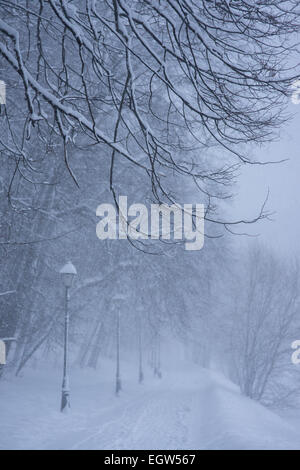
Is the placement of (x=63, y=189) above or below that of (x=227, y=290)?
above

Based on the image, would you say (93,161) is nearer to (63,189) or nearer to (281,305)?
(63,189)

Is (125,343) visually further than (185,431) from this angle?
Yes

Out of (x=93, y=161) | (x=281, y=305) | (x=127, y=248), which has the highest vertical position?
(x=93, y=161)

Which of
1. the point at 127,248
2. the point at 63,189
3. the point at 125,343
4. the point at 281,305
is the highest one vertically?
the point at 63,189

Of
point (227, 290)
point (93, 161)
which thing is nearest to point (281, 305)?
point (227, 290)

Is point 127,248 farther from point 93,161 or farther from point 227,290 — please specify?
point 227,290

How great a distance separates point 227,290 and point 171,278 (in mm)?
14054

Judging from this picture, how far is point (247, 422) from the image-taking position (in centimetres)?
931

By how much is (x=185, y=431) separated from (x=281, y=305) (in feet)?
47.7

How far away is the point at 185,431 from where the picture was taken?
9484mm
